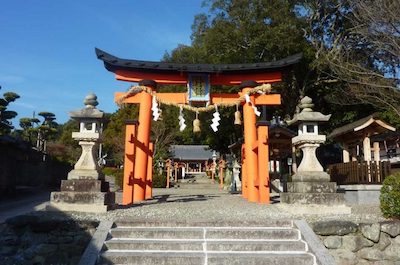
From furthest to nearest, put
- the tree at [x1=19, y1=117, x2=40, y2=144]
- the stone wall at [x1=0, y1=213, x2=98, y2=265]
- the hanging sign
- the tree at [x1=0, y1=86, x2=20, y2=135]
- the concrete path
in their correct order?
the tree at [x1=19, y1=117, x2=40, y2=144] < the tree at [x1=0, y1=86, x2=20, y2=135] < the hanging sign < the concrete path < the stone wall at [x1=0, y1=213, x2=98, y2=265]

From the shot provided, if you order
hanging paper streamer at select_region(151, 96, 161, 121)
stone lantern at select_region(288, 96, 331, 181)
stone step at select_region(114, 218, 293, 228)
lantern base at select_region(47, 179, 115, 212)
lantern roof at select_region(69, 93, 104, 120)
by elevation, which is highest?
hanging paper streamer at select_region(151, 96, 161, 121)

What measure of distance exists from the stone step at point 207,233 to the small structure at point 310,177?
2.02 m

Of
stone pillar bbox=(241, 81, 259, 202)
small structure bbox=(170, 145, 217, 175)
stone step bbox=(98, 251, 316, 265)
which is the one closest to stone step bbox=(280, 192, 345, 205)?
stone step bbox=(98, 251, 316, 265)

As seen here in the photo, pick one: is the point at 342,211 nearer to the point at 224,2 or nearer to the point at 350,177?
the point at 350,177

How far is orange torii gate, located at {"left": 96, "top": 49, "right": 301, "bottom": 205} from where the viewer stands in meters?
11.4

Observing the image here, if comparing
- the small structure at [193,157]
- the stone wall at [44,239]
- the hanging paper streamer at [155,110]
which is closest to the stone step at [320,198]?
the stone wall at [44,239]

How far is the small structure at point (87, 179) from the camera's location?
8.44 m

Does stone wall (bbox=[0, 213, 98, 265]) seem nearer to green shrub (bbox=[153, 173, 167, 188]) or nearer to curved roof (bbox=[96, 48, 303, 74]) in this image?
curved roof (bbox=[96, 48, 303, 74])

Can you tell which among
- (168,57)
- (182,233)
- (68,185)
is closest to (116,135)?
(168,57)

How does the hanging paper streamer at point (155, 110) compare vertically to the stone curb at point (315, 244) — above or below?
above

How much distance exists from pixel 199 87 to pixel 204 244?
23.3 ft

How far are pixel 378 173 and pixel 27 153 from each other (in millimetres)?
16227

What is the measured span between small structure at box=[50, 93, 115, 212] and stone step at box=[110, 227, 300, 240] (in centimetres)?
195

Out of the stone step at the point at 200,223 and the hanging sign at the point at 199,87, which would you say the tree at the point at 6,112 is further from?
the stone step at the point at 200,223
